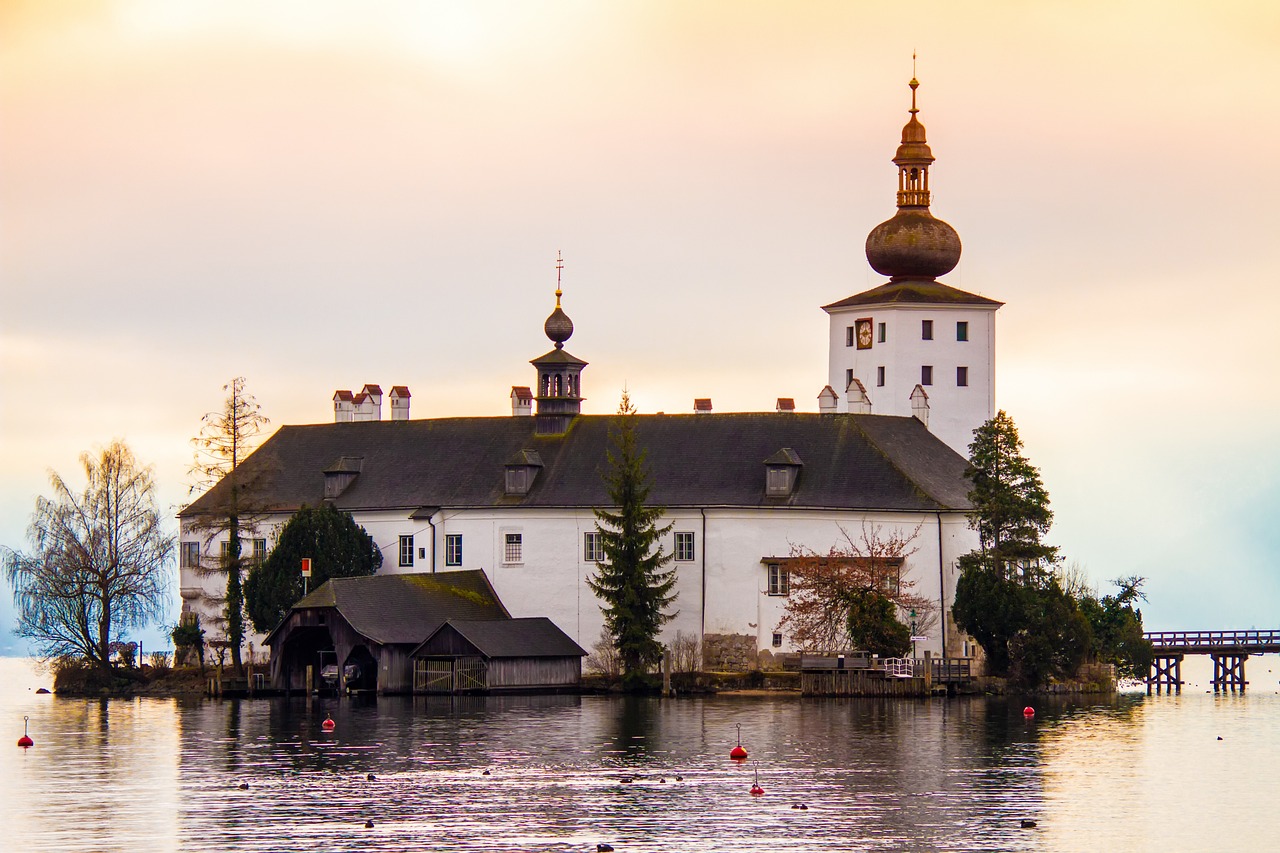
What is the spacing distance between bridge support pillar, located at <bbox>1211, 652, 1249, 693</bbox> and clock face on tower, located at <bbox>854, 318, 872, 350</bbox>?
18844 mm

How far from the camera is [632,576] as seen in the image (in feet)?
275

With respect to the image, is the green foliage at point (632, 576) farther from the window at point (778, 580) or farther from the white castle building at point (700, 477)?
the window at point (778, 580)

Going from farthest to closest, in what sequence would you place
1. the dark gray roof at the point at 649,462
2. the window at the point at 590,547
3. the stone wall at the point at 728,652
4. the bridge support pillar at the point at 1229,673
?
the bridge support pillar at the point at 1229,673
the window at the point at 590,547
the dark gray roof at the point at 649,462
the stone wall at the point at 728,652

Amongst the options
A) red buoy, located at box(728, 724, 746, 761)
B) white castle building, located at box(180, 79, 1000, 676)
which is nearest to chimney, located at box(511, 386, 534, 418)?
white castle building, located at box(180, 79, 1000, 676)

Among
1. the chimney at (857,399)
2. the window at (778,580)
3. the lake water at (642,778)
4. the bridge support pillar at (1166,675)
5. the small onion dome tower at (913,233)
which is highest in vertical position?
the small onion dome tower at (913,233)

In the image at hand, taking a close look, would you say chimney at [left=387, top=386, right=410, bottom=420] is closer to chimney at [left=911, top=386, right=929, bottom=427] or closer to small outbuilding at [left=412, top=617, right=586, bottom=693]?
small outbuilding at [left=412, top=617, right=586, bottom=693]

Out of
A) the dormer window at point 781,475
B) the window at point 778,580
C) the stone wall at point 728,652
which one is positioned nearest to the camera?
the window at point 778,580

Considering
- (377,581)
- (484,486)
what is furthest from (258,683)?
(484,486)

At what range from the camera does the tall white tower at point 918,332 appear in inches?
3984

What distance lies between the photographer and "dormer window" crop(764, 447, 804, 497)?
8694 centimetres

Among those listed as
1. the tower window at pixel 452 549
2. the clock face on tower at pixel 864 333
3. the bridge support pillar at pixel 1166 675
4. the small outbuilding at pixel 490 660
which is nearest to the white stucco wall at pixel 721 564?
the tower window at pixel 452 549

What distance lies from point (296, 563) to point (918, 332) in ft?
94.3

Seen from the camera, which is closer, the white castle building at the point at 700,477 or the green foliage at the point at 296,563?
the white castle building at the point at 700,477

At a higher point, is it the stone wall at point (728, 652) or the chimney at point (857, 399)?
the chimney at point (857, 399)
